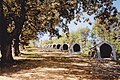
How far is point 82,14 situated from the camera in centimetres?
2711

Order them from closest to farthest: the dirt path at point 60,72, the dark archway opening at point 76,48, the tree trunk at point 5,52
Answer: the dirt path at point 60,72 < the tree trunk at point 5,52 < the dark archway opening at point 76,48

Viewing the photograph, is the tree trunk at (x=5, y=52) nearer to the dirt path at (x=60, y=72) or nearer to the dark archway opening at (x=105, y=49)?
the dirt path at (x=60, y=72)

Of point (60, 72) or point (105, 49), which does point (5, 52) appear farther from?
point (105, 49)

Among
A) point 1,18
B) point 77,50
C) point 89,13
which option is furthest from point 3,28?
point 77,50

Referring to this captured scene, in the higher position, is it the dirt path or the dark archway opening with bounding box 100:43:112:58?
the dark archway opening with bounding box 100:43:112:58

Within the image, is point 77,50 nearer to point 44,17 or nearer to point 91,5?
point 44,17

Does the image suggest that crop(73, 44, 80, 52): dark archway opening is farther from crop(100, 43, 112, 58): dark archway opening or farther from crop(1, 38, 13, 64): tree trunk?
crop(1, 38, 13, 64): tree trunk

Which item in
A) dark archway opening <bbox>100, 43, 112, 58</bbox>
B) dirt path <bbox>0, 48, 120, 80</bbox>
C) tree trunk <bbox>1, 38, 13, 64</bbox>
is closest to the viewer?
dirt path <bbox>0, 48, 120, 80</bbox>

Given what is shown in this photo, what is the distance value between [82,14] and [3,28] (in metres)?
8.09

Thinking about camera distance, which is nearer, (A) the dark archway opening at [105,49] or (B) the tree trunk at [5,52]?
(B) the tree trunk at [5,52]

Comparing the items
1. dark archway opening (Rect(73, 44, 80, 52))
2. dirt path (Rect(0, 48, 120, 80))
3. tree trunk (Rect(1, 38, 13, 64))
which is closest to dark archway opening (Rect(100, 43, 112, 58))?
dirt path (Rect(0, 48, 120, 80))

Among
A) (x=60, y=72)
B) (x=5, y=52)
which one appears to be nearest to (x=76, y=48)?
(x=5, y=52)

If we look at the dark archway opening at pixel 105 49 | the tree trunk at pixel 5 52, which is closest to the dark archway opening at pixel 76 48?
the dark archway opening at pixel 105 49

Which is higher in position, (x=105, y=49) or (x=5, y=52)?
(x=5, y=52)
